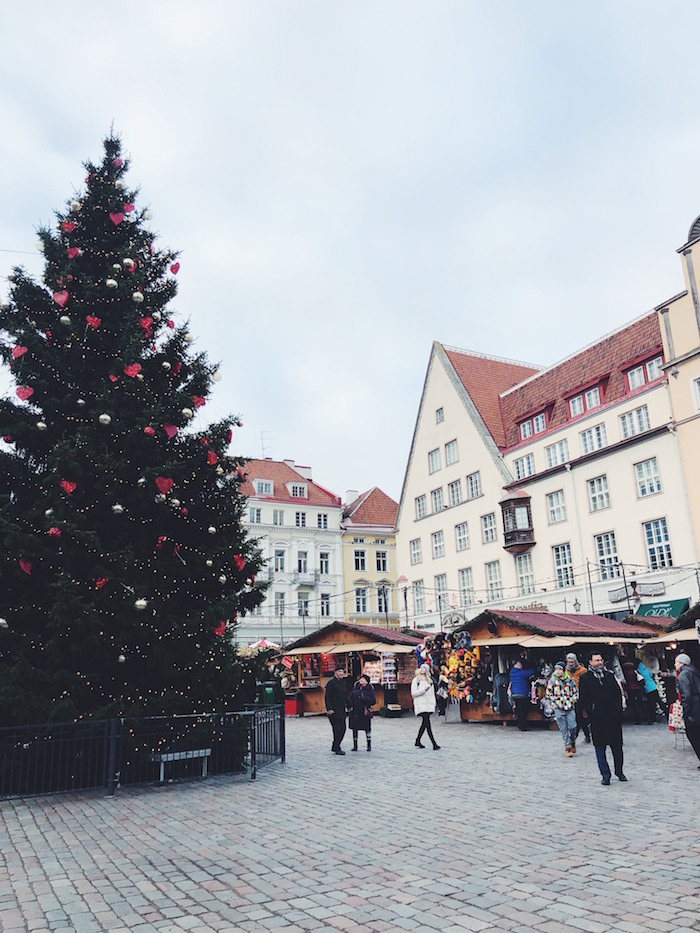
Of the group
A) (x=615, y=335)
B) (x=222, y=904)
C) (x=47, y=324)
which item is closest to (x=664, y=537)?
(x=615, y=335)

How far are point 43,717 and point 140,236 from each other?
9.13 m

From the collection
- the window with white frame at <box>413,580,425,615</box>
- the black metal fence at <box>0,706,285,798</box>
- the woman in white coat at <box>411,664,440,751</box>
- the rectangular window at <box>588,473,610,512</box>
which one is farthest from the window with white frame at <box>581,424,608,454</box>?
the black metal fence at <box>0,706,285,798</box>

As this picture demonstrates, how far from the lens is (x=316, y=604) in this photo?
6188 centimetres

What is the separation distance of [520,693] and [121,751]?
12.0 metres

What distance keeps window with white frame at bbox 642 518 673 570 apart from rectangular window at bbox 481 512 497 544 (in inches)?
424

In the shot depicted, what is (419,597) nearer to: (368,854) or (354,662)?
(354,662)

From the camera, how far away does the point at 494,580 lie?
138ft

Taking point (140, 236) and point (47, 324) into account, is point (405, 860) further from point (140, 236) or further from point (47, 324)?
point (140, 236)

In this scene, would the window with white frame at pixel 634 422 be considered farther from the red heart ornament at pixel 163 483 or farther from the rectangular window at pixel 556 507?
the red heart ornament at pixel 163 483

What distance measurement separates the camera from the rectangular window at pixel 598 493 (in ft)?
117

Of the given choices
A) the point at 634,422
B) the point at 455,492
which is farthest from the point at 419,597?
the point at 634,422

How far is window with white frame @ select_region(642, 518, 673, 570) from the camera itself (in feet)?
105

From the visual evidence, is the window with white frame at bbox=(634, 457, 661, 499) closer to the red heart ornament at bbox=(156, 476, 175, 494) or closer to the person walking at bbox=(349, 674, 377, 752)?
the person walking at bbox=(349, 674, 377, 752)

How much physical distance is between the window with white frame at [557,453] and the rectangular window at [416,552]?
12.7 m
